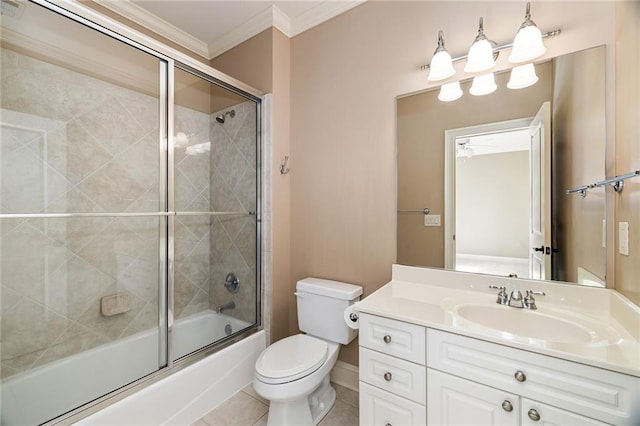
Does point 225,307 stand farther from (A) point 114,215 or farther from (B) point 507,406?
(B) point 507,406

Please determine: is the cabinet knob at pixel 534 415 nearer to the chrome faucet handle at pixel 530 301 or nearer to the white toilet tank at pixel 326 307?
the chrome faucet handle at pixel 530 301

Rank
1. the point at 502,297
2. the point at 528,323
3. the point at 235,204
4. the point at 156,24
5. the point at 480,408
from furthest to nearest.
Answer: the point at 235,204 → the point at 156,24 → the point at 502,297 → the point at 528,323 → the point at 480,408

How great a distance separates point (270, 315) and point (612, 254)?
190cm

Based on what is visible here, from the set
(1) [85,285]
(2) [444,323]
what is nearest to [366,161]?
(2) [444,323]

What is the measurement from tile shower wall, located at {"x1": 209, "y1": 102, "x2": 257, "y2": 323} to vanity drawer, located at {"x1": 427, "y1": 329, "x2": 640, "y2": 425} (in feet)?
4.84

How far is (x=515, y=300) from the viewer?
4.03ft

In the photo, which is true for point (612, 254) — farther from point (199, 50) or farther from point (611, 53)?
point (199, 50)

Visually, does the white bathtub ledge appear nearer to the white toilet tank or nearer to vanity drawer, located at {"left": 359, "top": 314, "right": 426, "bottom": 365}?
the white toilet tank

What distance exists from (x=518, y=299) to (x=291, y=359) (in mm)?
1140

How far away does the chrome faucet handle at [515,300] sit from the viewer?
121 centimetres

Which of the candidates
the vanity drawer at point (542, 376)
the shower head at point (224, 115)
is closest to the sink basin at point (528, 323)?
the vanity drawer at point (542, 376)

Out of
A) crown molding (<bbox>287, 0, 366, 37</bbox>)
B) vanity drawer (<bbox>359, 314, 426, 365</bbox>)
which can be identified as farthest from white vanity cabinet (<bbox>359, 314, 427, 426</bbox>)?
crown molding (<bbox>287, 0, 366, 37</bbox>)

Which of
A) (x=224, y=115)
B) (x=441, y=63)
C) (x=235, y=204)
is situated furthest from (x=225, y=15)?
(x=441, y=63)

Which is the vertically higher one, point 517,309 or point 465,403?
point 517,309
